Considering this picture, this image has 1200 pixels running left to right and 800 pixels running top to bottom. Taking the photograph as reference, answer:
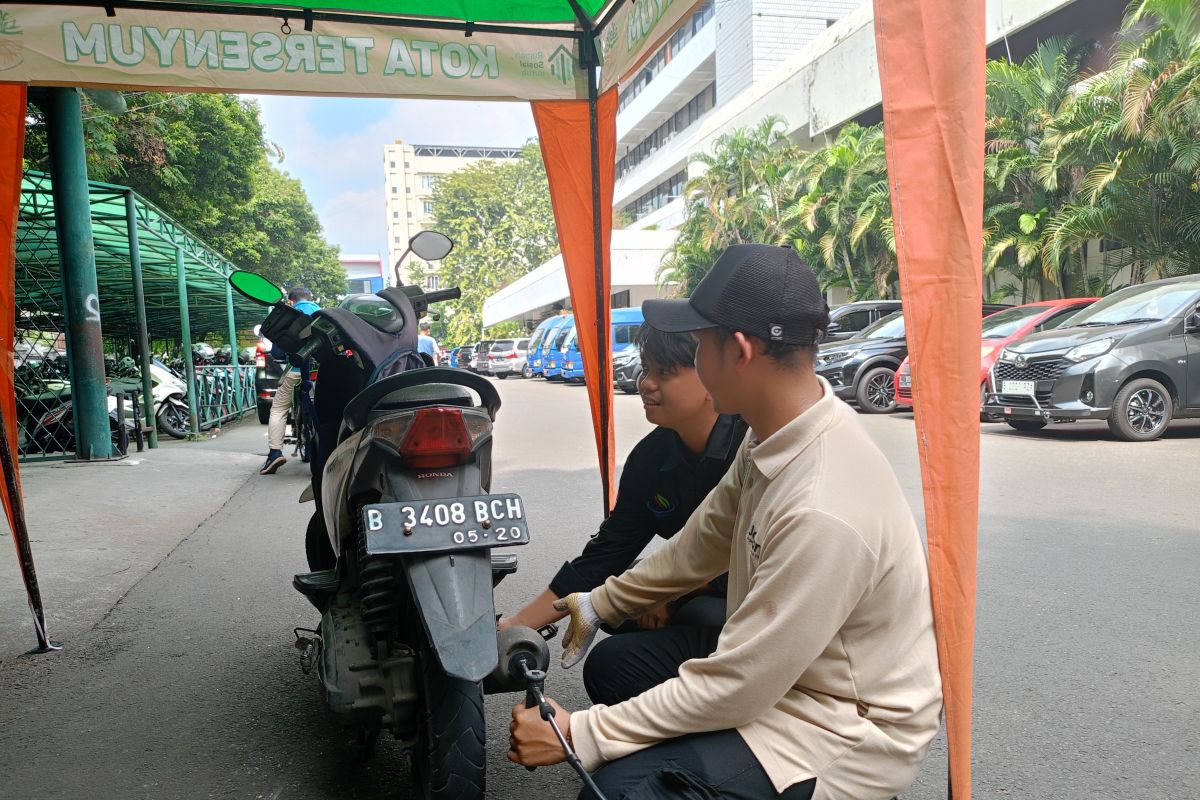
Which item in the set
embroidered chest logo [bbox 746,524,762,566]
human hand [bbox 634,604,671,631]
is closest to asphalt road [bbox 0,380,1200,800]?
human hand [bbox 634,604,671,631]

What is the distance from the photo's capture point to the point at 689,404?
8.81ft

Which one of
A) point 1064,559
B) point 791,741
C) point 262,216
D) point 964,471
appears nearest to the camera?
point 791,741

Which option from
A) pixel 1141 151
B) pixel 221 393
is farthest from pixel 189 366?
pixel 1141 151

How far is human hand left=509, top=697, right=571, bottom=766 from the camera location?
5.57ft

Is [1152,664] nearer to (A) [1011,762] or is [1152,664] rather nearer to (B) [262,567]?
(A) [1011,762]

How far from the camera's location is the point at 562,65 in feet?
16.3

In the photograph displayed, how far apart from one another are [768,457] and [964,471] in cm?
48

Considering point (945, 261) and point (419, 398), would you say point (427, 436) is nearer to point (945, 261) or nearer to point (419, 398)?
point (419, 398)

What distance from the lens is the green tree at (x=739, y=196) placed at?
83.9 feet

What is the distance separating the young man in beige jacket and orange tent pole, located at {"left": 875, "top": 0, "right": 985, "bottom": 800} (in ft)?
0.43

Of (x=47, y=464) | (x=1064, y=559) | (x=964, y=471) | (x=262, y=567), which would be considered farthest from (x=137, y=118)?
(x=964, y=471)

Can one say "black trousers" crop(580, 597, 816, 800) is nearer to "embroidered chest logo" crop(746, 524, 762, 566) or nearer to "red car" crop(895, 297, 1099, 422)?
"embroidered chest logo" crop(746, 524, 762, 566)

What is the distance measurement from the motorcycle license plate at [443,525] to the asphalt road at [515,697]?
0.90 metres

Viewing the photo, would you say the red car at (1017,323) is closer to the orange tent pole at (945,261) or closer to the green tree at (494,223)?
the orange tent pole at (945,261)
